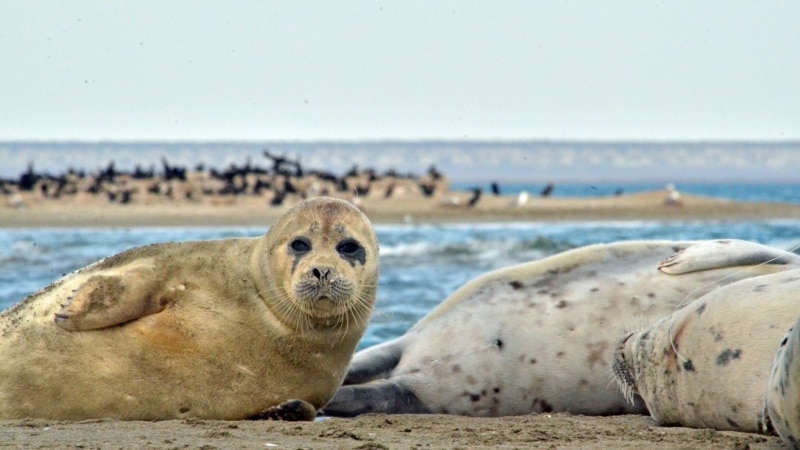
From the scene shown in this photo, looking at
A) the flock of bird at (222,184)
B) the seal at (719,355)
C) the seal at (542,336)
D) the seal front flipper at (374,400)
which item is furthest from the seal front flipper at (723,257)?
the flock of bird at (222,184)

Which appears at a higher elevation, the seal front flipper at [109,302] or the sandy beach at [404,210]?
the seal front flipper at [109,302]

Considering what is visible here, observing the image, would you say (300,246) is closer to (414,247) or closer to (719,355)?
(719,355)

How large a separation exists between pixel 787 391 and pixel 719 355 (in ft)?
2.82

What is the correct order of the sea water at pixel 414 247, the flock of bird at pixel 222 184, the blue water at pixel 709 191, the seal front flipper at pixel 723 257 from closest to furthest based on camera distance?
the seal front flipper at pixel 723 257 < the sea water at pixel 414 247 < the flock of bird at pixel 222 184 < the blue water at pixel 709 191

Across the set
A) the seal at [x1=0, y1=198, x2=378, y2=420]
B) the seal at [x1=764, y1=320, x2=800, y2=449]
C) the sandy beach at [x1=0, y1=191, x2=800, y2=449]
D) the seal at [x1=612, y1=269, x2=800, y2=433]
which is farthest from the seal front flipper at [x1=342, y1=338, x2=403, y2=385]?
the seal at [x1=764, y1=320, x2=800, y2=449]

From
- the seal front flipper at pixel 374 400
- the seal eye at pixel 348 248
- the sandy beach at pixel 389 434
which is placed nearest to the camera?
the sandy beach at pixel 389 434

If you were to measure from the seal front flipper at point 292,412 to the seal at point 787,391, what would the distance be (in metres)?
1.76

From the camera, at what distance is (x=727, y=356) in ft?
14.3

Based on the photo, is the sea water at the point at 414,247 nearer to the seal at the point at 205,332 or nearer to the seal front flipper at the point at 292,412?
the seal at the point at 205,332

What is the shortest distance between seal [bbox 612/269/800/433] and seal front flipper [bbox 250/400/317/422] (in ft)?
4.25

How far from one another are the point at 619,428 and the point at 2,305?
559cm

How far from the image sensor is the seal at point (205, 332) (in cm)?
472

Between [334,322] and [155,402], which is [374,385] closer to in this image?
[334,322]

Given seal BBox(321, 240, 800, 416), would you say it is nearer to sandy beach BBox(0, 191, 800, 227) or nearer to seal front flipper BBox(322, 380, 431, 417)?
seal front flipper BBox(322, 380, 431, 417)
